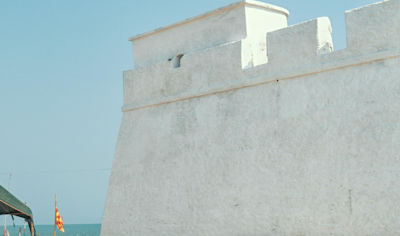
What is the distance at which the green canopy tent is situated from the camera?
10.2 m

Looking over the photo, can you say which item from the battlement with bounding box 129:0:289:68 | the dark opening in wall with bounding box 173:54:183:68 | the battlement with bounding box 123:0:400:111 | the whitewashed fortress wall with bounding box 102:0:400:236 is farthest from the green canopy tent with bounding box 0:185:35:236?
the dark opening in wall with bounding box 173:54:183:68

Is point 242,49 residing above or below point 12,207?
above

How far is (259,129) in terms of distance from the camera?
6.18m

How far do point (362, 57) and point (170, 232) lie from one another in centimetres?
292

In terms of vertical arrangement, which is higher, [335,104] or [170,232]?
[335,104]

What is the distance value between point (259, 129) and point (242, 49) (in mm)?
958

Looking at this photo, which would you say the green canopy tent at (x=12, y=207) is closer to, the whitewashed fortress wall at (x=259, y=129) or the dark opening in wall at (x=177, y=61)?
the whitewashed fortress wall at (x=259, y=129)

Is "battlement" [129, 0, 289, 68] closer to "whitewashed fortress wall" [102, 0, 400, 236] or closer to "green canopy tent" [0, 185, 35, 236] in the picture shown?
"whitewashed fortress wall" [102, 0, 400, 236]

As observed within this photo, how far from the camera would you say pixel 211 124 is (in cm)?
670

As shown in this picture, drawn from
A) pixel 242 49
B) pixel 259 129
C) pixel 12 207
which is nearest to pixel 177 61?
pixel 242 49

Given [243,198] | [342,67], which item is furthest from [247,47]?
[243,198]

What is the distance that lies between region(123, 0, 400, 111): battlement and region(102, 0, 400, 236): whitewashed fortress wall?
1 cm

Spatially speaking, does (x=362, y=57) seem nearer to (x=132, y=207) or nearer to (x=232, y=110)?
(x=232, y=110)

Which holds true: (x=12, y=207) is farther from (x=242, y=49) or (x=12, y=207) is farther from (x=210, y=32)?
(x=242, y=49)
